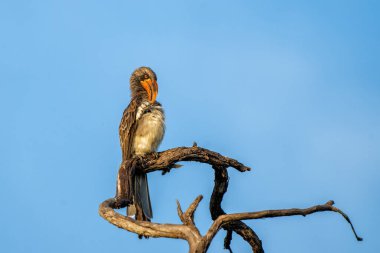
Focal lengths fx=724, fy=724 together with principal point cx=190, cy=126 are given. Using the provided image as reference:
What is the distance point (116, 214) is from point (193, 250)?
0.87 metres

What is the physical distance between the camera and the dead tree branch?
6203 mm

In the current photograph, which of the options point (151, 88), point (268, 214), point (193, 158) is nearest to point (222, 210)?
point (193, 158)

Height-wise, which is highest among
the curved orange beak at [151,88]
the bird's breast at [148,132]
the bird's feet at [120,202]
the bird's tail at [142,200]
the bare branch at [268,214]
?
the curved orange beak at [151,88]

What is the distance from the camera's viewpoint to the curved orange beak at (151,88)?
10203 millimetres

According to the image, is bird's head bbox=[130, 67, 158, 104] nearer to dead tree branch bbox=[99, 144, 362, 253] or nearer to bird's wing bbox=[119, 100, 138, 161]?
bird's wing bbox=[119, 100, 138, 161]

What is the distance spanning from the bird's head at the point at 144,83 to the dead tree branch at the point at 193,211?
137 cm

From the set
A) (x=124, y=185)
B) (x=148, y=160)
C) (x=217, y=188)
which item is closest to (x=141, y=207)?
(x=148, y=160)

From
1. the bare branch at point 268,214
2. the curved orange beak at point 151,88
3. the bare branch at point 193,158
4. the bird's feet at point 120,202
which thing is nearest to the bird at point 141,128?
the curved orange beak at point 151,88

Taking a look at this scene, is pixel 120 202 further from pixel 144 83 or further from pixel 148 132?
pixel 144 83

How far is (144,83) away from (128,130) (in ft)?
3.45

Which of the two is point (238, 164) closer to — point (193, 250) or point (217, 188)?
point (217, 188)

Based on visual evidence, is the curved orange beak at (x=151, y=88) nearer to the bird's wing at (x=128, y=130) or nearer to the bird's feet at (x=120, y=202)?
the bird's wing at (x=128, y=130)

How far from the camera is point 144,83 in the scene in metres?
10.6

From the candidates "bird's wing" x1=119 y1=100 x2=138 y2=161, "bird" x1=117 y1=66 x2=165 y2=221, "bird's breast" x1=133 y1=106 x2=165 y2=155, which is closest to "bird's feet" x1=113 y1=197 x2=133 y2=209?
"bird" x1=117 y1=66 x2=165 y2=221
